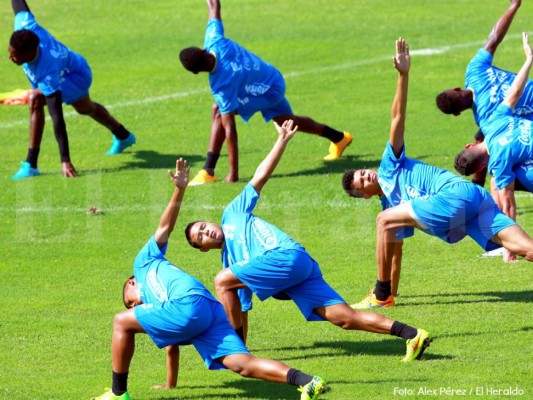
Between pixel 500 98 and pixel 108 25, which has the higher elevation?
pixel 108 25

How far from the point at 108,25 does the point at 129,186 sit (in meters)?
9.81

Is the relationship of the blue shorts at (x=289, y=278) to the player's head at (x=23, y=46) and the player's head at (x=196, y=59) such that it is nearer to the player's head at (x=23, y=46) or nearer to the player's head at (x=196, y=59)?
the player's head at (x=196, y=59)

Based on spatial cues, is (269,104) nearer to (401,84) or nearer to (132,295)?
(401,84)

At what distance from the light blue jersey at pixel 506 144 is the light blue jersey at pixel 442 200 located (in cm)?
113

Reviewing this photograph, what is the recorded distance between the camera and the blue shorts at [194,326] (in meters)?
8.52

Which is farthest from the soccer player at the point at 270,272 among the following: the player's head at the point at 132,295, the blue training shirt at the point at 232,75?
the blue training shirt at the point at 232,75

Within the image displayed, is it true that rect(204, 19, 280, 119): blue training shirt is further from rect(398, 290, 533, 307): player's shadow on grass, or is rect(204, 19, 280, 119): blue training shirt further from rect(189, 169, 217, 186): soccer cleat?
rect(398, 290, 533, 307): player's shadow on grass

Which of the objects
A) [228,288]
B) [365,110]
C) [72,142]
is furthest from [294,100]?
[228,288]

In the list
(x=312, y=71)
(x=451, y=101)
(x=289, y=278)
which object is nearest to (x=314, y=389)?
(x=289, y=278)

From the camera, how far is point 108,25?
25.1 meters

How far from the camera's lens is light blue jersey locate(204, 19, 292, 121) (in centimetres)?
1552

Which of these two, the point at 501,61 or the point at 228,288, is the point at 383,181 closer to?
the point at 228,288

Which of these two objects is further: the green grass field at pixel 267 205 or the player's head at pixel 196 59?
the player's head at pixel 196 59

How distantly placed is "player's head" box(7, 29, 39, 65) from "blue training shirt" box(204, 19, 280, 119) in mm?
2306
